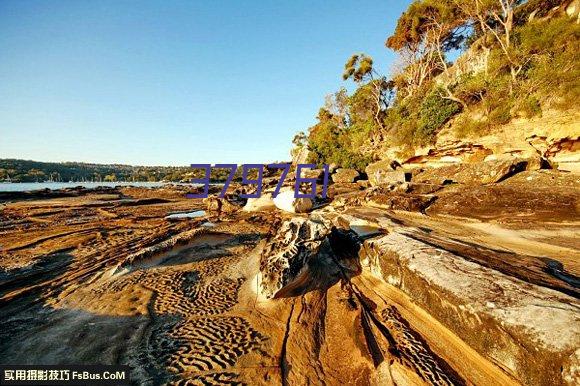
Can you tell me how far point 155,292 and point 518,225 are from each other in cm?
1067

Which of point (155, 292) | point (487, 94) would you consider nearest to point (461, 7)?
point (487, 94)

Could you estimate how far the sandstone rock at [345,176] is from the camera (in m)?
25.1

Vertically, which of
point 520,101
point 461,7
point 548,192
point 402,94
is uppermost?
point 461,7

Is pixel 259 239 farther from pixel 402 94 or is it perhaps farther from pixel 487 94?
pixel 402 94

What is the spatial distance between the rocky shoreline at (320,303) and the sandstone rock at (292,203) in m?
4.76

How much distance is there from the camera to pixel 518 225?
8.62 m

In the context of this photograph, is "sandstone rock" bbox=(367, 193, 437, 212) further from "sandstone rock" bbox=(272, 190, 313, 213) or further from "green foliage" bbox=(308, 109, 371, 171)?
"green foliage" bbox=(308, 109, 371, 171)

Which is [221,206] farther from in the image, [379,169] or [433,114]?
[433,114]

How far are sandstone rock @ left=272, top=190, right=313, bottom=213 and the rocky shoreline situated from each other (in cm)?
476

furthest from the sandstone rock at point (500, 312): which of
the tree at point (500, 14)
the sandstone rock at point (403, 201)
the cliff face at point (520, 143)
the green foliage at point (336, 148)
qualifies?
the green foliage at point (336, 148)

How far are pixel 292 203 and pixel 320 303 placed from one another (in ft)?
30.0

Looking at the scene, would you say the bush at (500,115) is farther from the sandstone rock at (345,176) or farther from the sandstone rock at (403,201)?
the sandstone rock at (345,176)

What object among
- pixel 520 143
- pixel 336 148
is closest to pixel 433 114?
pixel 520 143

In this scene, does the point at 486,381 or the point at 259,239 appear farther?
the point at 259,239
